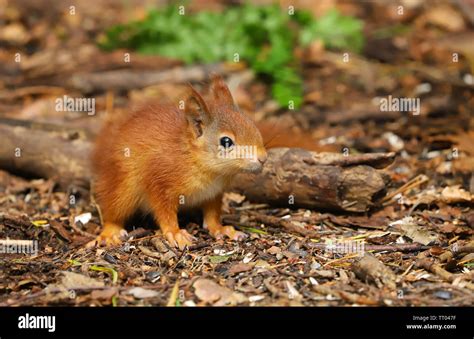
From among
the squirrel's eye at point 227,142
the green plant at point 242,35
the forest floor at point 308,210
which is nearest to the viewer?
the forest floor at point 308,210

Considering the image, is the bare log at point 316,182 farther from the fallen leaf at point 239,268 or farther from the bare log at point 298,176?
the fallen leaf at point 239,268

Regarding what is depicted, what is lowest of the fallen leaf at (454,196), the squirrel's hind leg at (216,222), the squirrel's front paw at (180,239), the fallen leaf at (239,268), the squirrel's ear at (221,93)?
the fallen leaf at (239,268)

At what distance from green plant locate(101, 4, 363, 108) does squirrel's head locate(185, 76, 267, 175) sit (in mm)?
4180

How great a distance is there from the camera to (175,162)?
242 inches

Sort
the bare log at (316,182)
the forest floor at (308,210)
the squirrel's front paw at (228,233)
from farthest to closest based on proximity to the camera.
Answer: the bare log at (316,182), the squirrel's front paw at (228,233), the forest floor at (308,210)

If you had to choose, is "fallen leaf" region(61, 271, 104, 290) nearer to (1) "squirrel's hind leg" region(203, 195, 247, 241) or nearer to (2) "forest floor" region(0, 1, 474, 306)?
(2) "forest floor" region(0, 1, 474, 306)

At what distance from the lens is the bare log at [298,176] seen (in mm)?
6555

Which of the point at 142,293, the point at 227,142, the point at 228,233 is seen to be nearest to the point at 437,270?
the point at 228,233

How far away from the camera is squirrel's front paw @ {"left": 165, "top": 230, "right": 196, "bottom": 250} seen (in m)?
6.09

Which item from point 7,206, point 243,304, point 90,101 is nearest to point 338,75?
point 90,101

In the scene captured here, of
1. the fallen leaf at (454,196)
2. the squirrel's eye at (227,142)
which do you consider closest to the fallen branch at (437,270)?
the fallen leaf at (454,196)

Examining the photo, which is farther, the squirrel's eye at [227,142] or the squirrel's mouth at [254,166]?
the squirrel's eye at [227,142]

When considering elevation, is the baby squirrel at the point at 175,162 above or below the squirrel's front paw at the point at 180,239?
above

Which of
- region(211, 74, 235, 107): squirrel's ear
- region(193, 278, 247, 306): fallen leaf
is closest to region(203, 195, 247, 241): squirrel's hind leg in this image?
region(211, 74, 235, 107): squirrel's ear
